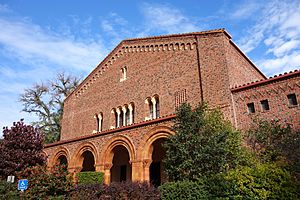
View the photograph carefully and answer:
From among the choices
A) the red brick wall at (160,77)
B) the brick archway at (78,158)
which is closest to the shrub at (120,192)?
the red brick wall at (160,77)

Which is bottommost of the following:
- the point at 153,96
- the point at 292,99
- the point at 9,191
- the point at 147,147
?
the point at 9,191

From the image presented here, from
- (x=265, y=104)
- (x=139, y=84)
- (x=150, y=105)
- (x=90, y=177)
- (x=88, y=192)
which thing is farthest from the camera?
(x=139, y=84)

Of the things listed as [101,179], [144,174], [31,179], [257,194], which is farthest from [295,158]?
[31,179]

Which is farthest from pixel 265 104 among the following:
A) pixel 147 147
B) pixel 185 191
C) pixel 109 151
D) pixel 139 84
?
pixel 139 84

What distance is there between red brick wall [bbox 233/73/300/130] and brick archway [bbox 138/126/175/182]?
4162 mm

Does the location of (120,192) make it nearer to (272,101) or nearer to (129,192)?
(129,192)

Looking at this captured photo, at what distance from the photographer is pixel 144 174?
591 inches

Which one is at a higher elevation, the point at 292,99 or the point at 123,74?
the point at 123,74

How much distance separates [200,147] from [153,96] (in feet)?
28.8

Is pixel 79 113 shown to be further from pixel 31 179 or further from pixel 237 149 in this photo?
pixel 237 149

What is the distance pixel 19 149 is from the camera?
1784 centimetres

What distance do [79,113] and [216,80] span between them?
47.9ft

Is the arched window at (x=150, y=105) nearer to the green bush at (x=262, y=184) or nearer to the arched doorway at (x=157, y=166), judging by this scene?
the arched doorway at (x=157, y=166)

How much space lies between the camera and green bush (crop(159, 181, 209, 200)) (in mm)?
10047
